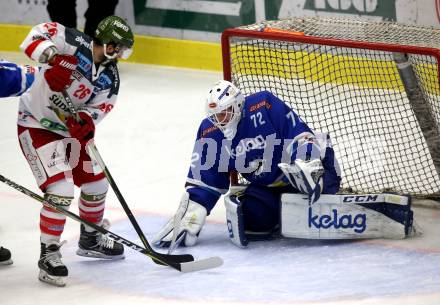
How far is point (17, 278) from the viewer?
14.5 ft

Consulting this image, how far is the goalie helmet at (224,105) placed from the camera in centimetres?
448

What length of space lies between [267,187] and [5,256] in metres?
1.14

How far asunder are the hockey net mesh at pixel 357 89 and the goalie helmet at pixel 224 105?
2.10ft

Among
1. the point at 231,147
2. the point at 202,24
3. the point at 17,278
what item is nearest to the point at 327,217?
the point at 231,147

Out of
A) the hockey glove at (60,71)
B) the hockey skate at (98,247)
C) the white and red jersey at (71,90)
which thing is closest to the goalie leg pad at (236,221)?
the hockey skate at (98,247)

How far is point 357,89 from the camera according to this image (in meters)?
5.35

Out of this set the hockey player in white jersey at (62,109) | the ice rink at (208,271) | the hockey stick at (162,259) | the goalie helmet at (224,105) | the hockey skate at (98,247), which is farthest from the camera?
the hockey skate at (98,247)

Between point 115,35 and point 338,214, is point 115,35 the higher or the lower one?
the higher one

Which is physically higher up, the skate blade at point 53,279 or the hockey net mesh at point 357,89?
the hockey net mesh at point 357,89

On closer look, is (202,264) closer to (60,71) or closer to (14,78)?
(60,71)

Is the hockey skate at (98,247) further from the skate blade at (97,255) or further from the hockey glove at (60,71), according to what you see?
the hockey glove at (60,71)

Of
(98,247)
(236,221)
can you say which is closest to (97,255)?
(98,247)

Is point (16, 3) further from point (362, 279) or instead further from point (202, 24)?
point (362, 279)

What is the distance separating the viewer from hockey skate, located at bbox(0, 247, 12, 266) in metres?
4.54
